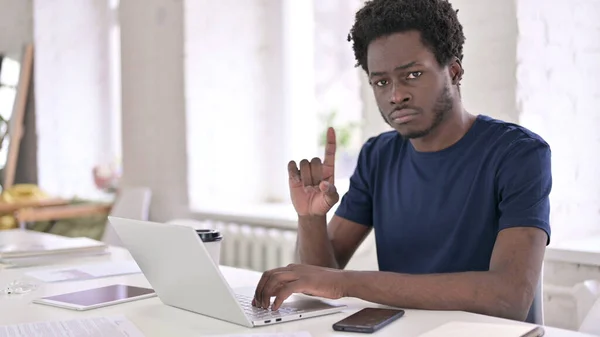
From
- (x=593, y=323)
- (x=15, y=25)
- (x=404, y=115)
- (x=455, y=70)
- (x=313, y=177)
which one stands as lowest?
(x=593, y=323)

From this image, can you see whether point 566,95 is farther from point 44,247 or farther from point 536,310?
point 44,247

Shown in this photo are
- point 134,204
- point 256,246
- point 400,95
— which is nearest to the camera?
point 400,95

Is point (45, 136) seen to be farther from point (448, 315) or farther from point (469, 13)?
point (448, 315)

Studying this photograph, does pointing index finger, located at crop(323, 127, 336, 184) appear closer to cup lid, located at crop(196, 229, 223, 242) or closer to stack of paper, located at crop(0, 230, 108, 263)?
cup lid, located at crop(196, 229, 223, 242)

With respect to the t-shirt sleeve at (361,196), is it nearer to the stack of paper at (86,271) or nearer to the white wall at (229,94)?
the stack of paper at (86,271)

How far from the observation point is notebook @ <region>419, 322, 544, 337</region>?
1.08m

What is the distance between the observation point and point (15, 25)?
4754 millimetres

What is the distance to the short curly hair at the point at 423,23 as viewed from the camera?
1.59 meters

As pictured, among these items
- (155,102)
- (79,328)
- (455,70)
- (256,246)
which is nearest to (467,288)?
(455,70)

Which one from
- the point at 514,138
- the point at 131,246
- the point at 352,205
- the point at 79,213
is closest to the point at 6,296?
the point at 131,246

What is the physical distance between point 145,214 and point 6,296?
6.15ft

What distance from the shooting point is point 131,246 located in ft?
4.46

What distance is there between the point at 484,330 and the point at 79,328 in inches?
25.3

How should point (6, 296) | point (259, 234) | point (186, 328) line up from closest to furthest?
point (186, 328) → point (6, 296) → point (259, 234)
